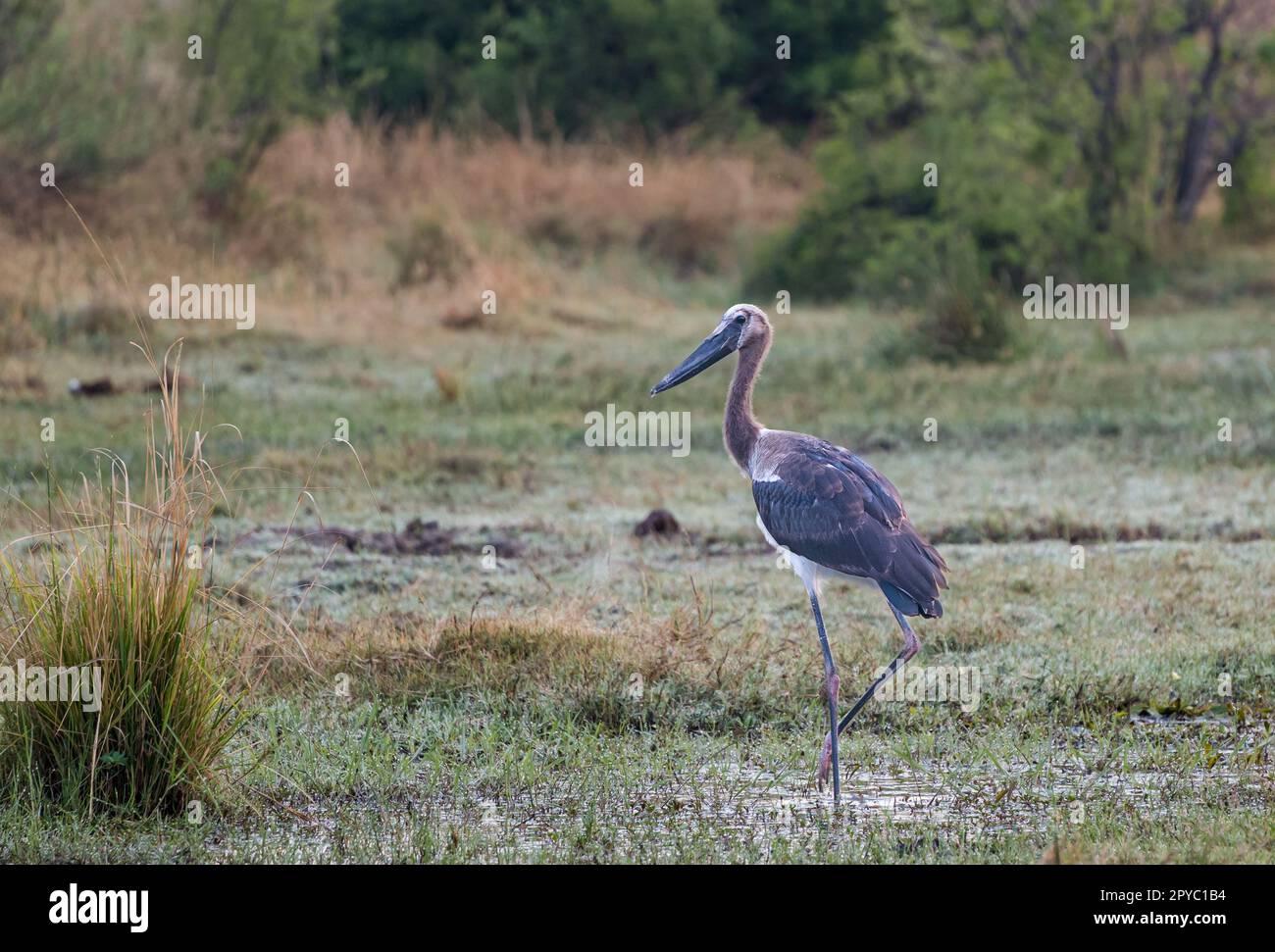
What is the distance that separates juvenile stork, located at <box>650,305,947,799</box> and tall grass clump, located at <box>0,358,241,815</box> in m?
1.93

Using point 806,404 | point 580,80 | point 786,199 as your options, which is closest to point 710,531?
point 806,404

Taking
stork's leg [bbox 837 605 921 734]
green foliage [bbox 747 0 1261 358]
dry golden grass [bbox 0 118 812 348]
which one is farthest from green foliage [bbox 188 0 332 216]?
stork's leg [bbox 837 605 921 734]

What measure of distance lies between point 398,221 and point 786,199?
6.06 meters

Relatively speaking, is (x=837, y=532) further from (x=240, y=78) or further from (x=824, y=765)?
(x=240, y=78)

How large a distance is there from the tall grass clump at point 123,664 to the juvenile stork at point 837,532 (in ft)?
6.33

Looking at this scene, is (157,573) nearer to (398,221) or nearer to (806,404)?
(806,404)

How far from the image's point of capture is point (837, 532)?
6094mm

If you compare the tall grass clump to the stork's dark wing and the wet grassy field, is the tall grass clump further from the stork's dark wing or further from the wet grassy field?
the stork's dark wing

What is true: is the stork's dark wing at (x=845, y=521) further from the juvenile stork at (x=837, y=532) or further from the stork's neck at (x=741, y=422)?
the stork's neck at (x=741, y=422)

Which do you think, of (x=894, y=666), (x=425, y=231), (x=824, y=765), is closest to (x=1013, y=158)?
(x=425, y=231)

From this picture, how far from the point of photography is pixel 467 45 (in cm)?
2478

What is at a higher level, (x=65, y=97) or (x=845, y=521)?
(x=65, y=97)

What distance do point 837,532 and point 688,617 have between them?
116 centimetres

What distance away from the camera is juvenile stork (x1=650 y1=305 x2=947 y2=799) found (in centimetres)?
595
